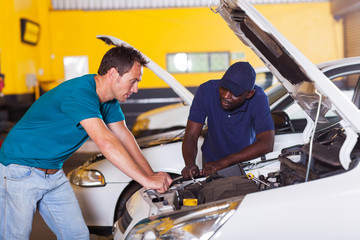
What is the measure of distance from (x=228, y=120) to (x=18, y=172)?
1621 millimetres

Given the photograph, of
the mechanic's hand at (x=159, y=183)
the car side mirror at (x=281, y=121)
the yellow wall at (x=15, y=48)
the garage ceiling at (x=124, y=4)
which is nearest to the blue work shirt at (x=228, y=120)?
the car side mirror at (x=281, y=121)

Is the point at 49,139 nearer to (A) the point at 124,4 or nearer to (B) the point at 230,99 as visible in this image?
(B) the point at 230,99

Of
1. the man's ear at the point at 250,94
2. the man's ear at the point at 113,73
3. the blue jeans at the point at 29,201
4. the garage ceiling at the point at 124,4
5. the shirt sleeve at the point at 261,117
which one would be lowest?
the blue jeans at the point at 29,201

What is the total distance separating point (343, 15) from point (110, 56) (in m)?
12.3

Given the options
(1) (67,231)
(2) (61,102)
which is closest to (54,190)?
(1) (67,231)

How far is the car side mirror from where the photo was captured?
12.6 ft

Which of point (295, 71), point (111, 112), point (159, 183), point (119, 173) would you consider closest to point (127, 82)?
point (111, 112)

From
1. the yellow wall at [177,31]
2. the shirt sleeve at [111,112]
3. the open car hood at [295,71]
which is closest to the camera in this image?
the open car hood at [295,71]

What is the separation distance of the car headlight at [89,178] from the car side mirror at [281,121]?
158 cm

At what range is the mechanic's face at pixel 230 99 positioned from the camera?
10.6ft

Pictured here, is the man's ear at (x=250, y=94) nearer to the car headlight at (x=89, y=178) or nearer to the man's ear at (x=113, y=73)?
the man's ear at (x=113, y=73)

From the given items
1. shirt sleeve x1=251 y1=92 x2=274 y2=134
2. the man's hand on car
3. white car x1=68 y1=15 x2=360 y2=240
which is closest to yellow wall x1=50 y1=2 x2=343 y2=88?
white car x1=68 y1=15 x2=360 y2=240

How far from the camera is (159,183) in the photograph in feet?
7.88

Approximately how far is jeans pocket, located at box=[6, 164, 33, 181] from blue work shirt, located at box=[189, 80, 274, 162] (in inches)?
58.6
